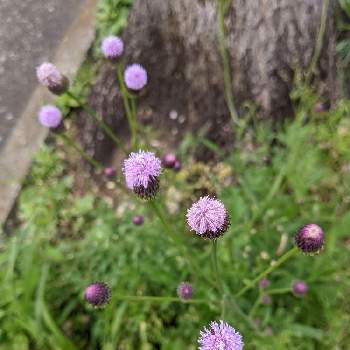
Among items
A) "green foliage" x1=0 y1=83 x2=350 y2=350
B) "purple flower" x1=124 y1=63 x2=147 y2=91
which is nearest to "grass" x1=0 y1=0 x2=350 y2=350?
"green foliage" x1=0 y1=83 x2=350 y2=350

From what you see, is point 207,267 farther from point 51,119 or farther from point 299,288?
point 51,119

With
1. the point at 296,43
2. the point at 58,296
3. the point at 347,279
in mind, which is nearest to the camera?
the point at 347,279

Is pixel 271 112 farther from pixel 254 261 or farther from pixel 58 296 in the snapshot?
pixel 58 296

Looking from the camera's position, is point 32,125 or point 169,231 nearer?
point 169,231

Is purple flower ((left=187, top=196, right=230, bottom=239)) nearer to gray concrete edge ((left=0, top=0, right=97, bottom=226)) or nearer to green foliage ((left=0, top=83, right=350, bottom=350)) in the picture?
green foliage ((left=0, top=83, right=350, bottom=350))

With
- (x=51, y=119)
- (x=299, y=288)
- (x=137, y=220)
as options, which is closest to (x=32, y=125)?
(x=51, y=119)

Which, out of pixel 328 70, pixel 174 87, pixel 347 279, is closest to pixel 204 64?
pixel 174 87

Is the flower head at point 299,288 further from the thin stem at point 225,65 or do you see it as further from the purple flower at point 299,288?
the thin stem at point 225,65
